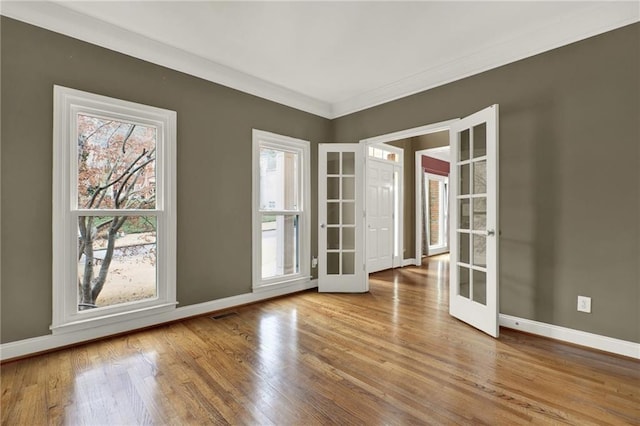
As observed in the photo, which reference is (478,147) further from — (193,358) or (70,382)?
(70,382)

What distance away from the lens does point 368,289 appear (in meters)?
4.36

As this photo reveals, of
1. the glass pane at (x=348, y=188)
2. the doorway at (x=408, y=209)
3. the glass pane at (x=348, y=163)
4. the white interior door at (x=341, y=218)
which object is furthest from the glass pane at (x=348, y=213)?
the doorway at (x=408, y=209)

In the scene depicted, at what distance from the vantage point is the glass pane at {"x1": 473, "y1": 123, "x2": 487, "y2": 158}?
285cm

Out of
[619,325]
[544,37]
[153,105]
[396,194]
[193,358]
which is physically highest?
[544,37]

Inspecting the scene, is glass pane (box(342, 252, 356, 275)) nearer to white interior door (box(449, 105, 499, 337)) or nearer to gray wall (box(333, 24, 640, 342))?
white interior door (box(449, 105, 499, 337))


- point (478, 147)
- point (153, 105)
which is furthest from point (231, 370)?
point (478, 147)

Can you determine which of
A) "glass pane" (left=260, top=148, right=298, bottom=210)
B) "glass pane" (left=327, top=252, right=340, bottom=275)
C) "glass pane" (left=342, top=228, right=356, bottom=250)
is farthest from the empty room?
"glass pane" (left=342, top=228, right=356, bottom=250)

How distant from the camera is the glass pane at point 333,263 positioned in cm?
438

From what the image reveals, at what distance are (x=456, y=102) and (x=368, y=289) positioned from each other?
2.66 meters

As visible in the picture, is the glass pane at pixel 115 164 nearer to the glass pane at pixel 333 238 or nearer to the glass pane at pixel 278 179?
the glass pane at pixel 278 179

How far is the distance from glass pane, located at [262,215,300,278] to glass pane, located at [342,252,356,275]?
66 centimetres

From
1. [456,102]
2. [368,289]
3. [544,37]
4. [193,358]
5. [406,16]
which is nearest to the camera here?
[193,358]

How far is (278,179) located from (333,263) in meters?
1.44

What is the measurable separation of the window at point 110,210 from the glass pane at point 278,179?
1.20 meters
